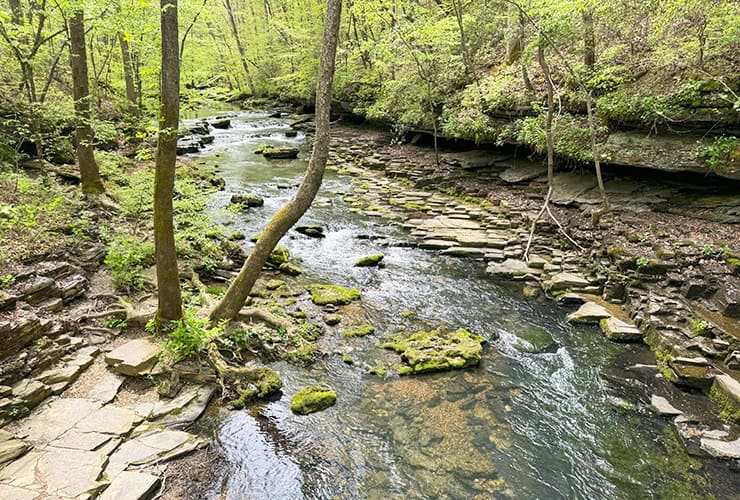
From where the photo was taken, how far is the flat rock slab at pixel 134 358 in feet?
20.2

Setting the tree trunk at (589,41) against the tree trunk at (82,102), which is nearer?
the tree trunk at (82,102)

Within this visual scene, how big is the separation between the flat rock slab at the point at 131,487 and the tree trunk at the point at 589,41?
1470 cm

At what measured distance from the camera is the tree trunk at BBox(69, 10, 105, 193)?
9.59m

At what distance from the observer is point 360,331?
855 cm

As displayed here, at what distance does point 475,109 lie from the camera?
648 inches

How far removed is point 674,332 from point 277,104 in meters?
41.2

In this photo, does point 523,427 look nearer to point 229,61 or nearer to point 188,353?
point 188,353

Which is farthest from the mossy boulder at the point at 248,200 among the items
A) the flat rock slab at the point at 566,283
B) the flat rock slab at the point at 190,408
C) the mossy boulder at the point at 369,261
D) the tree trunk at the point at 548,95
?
the flat rock slab at the point at 566,283

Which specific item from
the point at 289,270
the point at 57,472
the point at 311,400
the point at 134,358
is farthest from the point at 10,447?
the point at 289,270

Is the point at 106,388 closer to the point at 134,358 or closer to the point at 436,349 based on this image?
the point at 134,358

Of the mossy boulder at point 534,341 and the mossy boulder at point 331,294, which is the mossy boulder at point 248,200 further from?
the mossy boulder at point 534,341

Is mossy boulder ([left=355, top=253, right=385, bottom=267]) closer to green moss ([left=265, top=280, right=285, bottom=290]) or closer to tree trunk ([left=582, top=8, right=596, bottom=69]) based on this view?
green moss ([left=265, top=280, right=285, bottom=290])

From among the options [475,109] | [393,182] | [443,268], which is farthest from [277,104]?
[443,268]

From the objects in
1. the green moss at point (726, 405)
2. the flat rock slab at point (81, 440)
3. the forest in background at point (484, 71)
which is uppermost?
the forest in background at point (484, 71)
